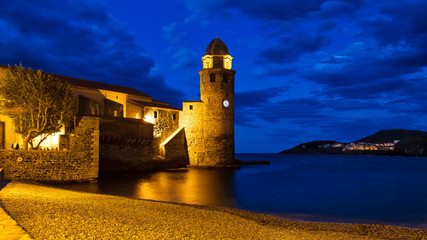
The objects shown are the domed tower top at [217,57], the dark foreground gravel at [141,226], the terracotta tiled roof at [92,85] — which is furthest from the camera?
the domed tower top at [217,57]

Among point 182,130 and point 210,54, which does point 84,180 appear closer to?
point 182,130

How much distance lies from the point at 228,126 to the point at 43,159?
2214 centimetres

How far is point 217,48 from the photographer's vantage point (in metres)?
36.2

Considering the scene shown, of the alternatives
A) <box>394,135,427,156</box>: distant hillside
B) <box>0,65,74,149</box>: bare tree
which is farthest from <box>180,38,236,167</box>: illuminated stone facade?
Answer: <box>394,135,427,156</box>: distant hillside

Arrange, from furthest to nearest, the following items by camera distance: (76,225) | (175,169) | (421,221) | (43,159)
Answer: (175,169), (43,159), (421,221), (76,225)

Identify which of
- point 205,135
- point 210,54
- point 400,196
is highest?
point 210,54

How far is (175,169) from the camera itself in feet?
108

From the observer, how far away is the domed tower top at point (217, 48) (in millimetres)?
36125

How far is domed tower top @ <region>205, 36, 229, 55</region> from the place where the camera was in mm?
36125

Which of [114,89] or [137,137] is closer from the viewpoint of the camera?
[137,137]

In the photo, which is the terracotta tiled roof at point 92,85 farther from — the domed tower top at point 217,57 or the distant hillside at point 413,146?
the distant hillside at point 413,146

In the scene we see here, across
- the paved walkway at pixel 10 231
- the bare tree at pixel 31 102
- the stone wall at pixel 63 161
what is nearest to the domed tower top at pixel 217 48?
the bare tree at pixel 31 102

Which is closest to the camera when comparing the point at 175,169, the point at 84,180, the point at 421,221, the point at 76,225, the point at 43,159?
the point at 76,225

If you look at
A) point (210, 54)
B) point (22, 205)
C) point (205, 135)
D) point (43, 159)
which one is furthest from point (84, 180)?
point (210, 54)
